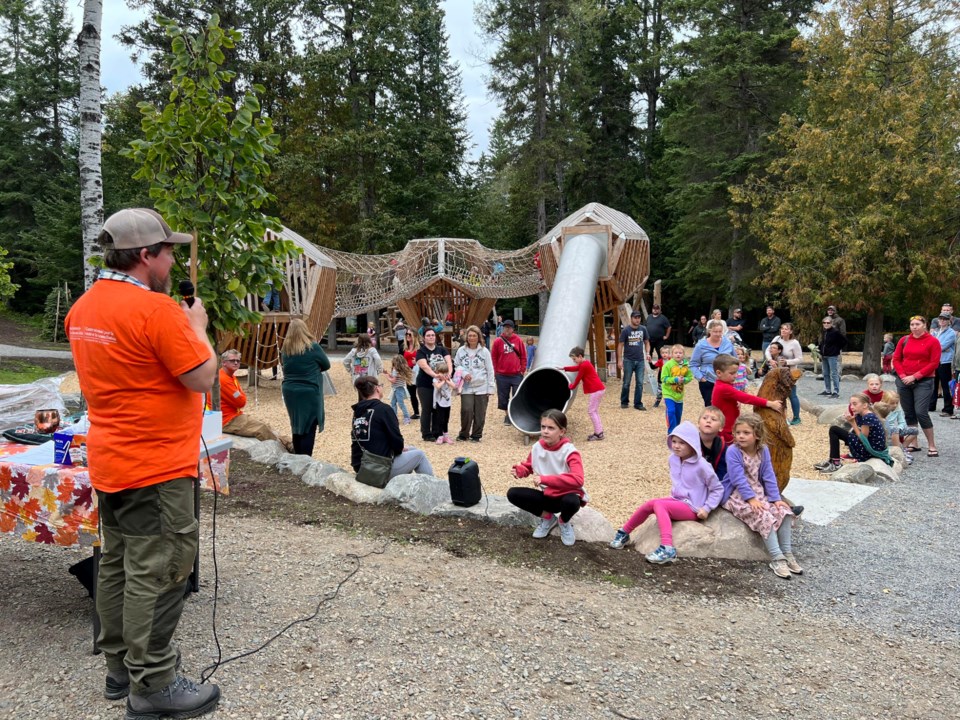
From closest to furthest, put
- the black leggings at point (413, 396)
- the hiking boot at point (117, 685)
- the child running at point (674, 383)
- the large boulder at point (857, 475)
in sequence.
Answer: the hiking boot at point (117, 685), the large boulder at point (857, 475), the child running at point (674, 383), the black leggings at point (413, 396)

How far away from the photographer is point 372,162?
26.2 meters

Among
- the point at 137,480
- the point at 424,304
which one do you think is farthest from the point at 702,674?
the point at 424,304

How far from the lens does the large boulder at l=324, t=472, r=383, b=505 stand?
5.49 meters

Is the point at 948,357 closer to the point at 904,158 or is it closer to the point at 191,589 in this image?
the point at 904,158

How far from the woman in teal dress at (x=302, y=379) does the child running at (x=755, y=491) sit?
387 centimetres

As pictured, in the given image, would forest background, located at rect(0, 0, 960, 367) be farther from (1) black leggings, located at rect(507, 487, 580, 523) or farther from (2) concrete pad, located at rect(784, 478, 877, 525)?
(1) black leggings, located at rect(507, 487, 580, 523)

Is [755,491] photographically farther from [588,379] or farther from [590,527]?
[588,379]

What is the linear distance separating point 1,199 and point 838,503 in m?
33.8

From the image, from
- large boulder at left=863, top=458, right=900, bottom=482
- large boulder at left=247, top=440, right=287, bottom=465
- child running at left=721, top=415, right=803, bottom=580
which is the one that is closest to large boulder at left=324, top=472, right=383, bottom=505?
large boulder at left=247, top=440, right=287, bottom=465

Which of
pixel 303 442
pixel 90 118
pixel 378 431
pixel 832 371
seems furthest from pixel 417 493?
pixel 832 371

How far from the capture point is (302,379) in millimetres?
6762

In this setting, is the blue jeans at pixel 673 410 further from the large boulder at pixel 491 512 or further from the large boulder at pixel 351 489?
the large boulder at pixel 351 489

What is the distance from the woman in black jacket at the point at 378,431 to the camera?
5.63 metres

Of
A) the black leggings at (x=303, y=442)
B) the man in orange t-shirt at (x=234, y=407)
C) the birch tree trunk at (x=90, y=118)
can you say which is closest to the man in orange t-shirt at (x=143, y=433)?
the man in orange t-shirt at (x=234, y=407)
